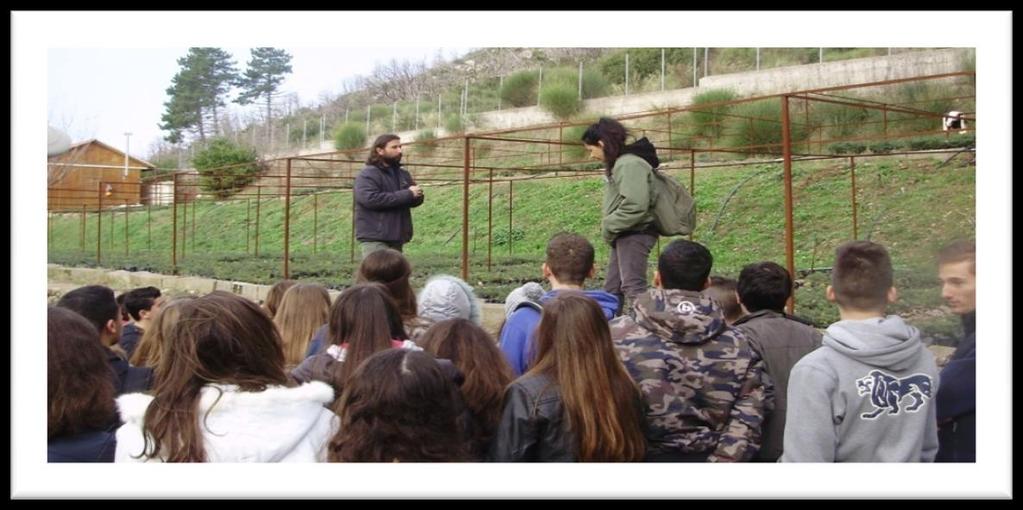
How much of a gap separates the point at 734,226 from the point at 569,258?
11.8 m

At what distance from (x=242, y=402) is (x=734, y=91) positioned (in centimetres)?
2027

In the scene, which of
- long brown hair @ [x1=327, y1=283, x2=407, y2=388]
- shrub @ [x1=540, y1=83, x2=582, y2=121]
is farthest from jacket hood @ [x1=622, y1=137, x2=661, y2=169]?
shrub @ [x1=540, y1=83, x2=582, y2=121]

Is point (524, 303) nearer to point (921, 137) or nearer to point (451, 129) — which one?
point (921, 137)

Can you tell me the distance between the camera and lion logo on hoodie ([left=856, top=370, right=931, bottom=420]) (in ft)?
8.58

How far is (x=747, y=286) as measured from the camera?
11.3ft

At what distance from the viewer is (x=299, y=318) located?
4082 millimetres

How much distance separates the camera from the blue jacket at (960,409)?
9.12ft

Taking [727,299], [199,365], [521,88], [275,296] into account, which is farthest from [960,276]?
[521,88]

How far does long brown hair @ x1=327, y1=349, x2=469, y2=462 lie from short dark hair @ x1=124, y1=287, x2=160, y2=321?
216 centimetres

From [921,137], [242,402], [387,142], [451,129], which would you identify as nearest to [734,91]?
[921,137]

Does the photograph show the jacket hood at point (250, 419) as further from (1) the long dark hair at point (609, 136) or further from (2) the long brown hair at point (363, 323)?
(1) the long dark hair at point (609, 136)

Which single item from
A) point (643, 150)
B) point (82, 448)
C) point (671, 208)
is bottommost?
point (82, 448)

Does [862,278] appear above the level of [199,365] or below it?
above

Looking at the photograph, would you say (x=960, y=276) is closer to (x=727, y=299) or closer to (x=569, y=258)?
(x=727, y=299)
